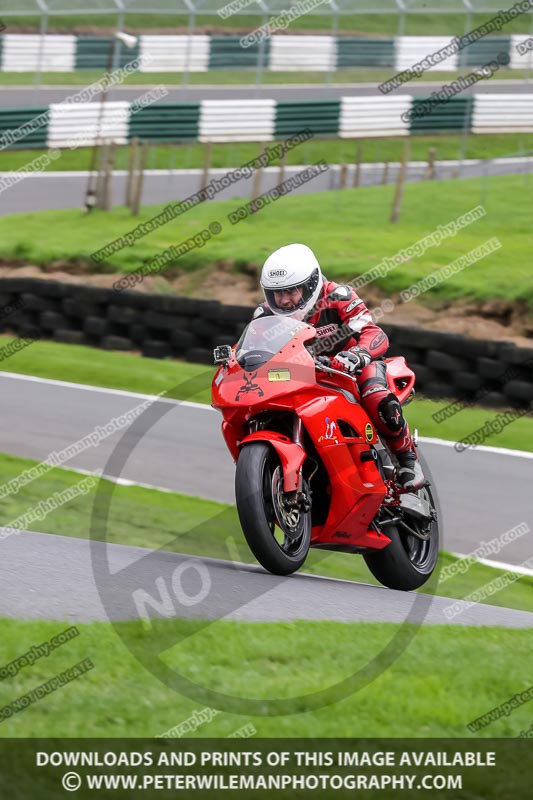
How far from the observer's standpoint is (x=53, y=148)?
24.9m

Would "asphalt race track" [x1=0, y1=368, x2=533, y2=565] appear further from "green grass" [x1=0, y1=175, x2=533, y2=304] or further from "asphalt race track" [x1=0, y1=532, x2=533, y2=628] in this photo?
"green grass" [x1=0, y1=175, x2=533, y2=304]

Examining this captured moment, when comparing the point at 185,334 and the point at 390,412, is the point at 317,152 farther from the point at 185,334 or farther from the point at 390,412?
the point at 390,412

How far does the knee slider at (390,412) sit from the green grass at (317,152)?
1921 cm

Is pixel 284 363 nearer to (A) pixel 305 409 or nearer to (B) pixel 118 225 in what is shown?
(A) pixel 305 409

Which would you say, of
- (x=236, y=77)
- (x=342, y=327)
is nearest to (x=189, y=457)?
(x=342, y=327)

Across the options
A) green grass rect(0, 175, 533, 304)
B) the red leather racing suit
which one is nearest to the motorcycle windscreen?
the red leather racing suit

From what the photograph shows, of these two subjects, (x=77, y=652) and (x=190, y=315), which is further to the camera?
(x=190, y=315)

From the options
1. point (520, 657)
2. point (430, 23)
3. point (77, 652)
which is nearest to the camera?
point (77, 652)

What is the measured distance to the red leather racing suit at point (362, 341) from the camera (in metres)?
7.24

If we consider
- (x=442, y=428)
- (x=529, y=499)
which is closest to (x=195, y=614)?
(x=529, y=499)

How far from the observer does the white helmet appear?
276 inches
